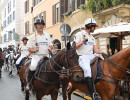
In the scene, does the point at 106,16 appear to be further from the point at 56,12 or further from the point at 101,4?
the point at 56,12

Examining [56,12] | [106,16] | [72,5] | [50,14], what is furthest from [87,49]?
[50,14]

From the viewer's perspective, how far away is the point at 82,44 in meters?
4.79

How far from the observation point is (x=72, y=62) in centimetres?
418

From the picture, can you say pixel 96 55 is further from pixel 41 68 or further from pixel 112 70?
pixel 41 68

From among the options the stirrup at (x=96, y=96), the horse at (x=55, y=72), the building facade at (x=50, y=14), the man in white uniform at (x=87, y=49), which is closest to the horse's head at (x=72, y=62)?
the horse at (x=55, y=72)

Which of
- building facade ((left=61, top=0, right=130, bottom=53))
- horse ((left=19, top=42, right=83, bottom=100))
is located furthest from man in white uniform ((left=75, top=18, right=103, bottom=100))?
building facade ((left=61, top=0, right=130, bottom=53))

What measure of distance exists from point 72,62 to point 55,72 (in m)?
0.74

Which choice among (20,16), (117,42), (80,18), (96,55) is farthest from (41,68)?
(20,16)

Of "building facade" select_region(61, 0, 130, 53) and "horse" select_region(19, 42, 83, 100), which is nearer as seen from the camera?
"horse" select_region(19, 42, 83, 100)

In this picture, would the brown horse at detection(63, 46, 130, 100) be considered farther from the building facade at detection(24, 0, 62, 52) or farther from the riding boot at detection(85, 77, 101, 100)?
the building facade at detection(24, 0, 62, 52)

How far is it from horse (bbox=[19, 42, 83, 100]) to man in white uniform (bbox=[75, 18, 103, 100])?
37 cm

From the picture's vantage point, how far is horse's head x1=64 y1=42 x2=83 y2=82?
13.6 feet

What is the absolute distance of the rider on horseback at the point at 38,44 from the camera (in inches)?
205

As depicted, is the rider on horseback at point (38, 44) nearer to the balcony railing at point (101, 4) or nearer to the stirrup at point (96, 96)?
the stirrup at point (96, 96)
